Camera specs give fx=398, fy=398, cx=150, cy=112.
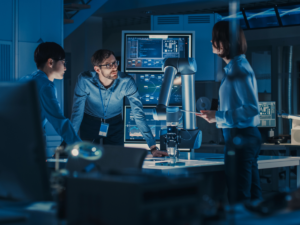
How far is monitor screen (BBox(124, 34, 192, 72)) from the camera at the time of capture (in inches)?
158

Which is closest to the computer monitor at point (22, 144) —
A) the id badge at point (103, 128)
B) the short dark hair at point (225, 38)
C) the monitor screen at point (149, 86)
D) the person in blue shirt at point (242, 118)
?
the person in blue shirt at point (242, 118)

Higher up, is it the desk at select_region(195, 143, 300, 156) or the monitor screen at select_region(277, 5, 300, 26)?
the monitor screen at select_region(277, 5, 300, 26)

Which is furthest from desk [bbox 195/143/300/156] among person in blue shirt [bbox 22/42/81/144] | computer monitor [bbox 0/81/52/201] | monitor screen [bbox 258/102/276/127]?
computer monitor [bbox 0/81/52/201]

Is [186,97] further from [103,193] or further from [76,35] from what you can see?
[76,35]

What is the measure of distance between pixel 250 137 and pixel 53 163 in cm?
102

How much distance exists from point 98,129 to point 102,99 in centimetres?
24

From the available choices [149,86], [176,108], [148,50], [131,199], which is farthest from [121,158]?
[148,50]

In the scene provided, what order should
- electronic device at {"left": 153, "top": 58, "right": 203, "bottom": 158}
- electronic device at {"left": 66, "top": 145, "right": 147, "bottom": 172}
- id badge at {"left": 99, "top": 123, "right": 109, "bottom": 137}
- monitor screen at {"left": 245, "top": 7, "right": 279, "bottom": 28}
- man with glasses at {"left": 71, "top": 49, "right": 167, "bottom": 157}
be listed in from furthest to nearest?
monitor screen at {"left": 245, "top": 7, "right": 279, "bottom": 28}, man with glasses at {"left": 71, "top": 49, "right": 167, "bottom": 157}, id badge at {"left": 99, "top": 123, "right": 109, "bottom": 137}, electronic device at {"left": 153, "top": 58, "right": 203, "bottom": 158}, electronic device at {"left": 66, "top": 145, "right": 147, "bottom": 172}

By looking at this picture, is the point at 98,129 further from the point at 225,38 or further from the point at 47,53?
the point at 225,38

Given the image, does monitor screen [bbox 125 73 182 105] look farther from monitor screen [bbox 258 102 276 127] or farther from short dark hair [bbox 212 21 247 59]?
short dark hair [bbox 212 21 247 59]

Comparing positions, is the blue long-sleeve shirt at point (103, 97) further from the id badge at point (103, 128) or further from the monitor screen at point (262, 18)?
the monitor screen at point (262, 18)

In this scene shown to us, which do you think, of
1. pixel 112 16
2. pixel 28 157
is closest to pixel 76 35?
pixel 112 16

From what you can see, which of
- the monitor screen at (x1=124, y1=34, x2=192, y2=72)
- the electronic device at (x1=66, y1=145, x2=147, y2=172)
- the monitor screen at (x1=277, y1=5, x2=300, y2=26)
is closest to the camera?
the electronic device at (x1=66, y1=145, x2=147, y2=172)

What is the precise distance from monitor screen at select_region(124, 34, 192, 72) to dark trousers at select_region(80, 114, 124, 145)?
2.84ft
